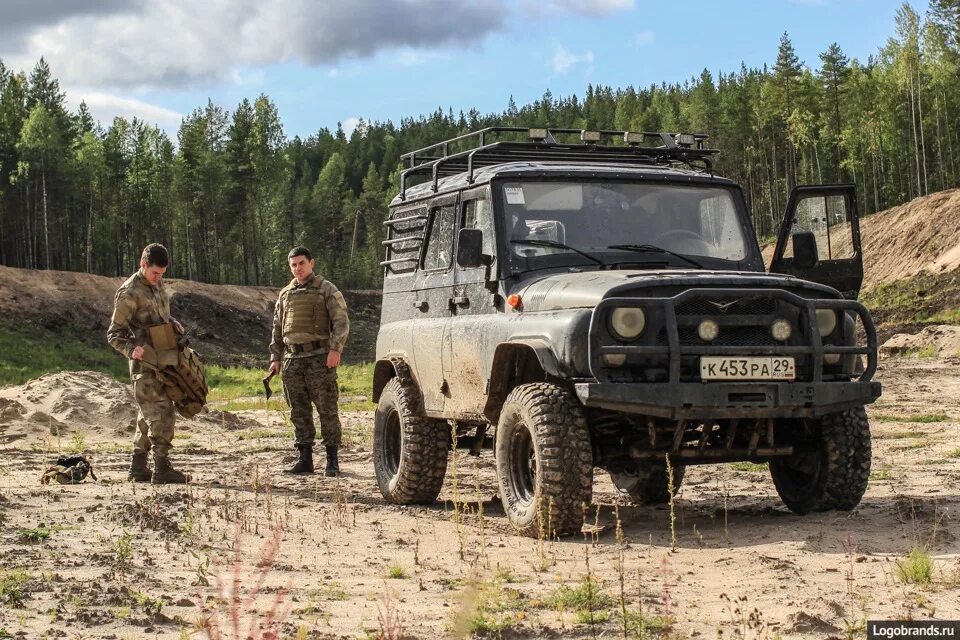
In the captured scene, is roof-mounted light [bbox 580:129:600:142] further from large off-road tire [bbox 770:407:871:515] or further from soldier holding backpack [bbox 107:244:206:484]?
soldier holding backpack [bbox 107:244:206:484]

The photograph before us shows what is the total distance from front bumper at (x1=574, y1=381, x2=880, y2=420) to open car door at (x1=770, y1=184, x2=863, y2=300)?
1124 millimetres

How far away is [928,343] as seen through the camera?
2845 cm

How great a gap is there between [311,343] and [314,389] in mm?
442

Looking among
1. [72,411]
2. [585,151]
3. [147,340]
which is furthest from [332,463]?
[72,411]

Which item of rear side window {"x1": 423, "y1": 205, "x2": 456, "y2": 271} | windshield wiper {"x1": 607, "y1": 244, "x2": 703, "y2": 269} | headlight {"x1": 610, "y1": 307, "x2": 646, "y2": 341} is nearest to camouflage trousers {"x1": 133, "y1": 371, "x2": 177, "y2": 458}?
rear side window {"x1": 423, "y1": 205, "x2": 456, "y2": 271}

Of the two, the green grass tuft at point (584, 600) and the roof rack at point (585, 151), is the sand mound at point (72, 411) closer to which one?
the roof rack at point (585, 151)

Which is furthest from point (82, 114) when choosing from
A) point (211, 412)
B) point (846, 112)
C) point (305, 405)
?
point (305, 405)

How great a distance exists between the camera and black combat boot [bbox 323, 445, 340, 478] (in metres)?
11.7

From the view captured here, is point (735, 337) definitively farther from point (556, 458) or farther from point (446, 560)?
point (446, 560)

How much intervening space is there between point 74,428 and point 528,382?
37.0ft

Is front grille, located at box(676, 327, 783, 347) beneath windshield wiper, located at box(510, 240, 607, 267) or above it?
beneath

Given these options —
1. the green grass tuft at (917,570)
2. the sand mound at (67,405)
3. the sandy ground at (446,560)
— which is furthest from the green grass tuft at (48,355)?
the green grass tuft at (917,570)

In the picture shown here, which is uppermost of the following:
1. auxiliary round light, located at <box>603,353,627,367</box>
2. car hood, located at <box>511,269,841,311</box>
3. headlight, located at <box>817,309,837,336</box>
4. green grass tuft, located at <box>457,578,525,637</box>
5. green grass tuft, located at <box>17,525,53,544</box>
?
car hood, located at <box>511,269,841,311</box>

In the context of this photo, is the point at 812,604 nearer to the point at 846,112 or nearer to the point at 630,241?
the point at 630,241
